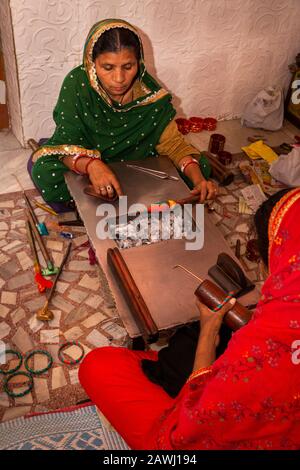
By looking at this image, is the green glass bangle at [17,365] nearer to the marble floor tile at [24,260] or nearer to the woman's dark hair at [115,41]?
the marble floor tile at [24,260]

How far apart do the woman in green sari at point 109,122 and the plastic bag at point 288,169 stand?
789 mm

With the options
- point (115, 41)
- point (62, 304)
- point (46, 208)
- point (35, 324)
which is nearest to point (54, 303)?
point (62, 304)

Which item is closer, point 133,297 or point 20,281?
point 133,297

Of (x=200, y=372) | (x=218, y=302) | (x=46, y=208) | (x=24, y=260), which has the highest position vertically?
(x=218, y=302)

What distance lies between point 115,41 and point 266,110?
201 cm

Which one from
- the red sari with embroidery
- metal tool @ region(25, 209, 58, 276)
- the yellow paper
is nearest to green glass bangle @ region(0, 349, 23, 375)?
metal tool @ region(25, 209, 58, 276)

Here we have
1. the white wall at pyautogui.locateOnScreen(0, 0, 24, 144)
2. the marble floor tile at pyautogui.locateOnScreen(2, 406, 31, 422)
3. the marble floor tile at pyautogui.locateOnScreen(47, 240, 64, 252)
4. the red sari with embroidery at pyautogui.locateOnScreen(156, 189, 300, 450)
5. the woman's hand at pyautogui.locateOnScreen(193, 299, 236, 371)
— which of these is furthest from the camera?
the white wall at pyautogui.locateOnScreen(0, 0, 24, 144)

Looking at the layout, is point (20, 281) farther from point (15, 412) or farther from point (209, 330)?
point (209, 330)

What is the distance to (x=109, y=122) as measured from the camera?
2.49 metres

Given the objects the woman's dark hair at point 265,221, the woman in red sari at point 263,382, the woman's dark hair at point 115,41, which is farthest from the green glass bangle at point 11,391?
the woman's dark hair at point 115,41

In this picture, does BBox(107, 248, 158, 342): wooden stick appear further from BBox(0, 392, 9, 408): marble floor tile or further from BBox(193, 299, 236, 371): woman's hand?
Result: BBox(0, 392, 9, 408): marble floor tile

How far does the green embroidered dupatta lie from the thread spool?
1055mm

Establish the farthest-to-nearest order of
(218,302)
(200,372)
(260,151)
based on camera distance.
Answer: (260,151) < (218,302) < (200,372)

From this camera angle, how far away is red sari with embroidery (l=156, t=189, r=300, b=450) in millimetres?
1129
